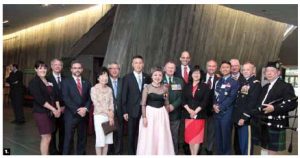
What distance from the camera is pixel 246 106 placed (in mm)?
4984

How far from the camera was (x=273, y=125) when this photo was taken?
Result: 175 inches

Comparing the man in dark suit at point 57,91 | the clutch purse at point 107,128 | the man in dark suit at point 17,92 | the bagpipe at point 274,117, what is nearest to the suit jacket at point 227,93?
the bagpipe at point 274,117

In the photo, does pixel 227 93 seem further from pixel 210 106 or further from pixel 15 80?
pixel 15 80

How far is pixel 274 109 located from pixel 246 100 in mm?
672

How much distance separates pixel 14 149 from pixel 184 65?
2812 millimetres

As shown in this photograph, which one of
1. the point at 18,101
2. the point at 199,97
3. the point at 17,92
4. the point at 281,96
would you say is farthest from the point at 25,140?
the point at 281,96

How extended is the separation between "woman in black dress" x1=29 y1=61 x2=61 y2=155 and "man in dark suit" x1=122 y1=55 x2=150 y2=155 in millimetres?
897

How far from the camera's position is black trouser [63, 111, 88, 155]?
5145 millimetres

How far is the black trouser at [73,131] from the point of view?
5145mm

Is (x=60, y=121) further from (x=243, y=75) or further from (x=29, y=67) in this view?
(x=29, y=67)

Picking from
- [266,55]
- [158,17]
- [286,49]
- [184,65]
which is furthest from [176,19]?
[286,49]

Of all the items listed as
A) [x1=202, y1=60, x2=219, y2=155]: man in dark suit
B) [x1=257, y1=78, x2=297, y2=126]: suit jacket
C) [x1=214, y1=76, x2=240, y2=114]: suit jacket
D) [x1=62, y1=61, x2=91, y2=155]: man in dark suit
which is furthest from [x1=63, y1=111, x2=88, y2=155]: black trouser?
[x1=257, y1=78, x2=297, y2=126]: suit jacket

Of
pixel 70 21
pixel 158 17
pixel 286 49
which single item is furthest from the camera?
pixel 286 49

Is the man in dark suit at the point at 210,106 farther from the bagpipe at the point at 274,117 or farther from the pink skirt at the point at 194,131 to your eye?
the bagpipe at the point at 274,117
